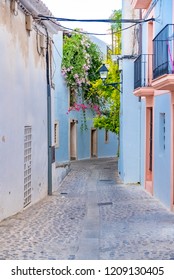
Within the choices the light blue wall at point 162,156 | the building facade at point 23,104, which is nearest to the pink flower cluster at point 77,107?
the building facade at point 23,104

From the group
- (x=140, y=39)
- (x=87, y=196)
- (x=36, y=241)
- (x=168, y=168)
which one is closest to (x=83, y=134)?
(x=140, y=39)

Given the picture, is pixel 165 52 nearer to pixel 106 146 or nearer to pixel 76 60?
pixel 76 60

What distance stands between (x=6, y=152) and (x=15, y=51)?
89.5 inches

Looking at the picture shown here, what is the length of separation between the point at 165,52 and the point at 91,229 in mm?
4574

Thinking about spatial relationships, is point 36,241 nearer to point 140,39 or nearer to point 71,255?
point 71,255

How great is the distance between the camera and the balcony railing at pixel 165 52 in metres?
12.1

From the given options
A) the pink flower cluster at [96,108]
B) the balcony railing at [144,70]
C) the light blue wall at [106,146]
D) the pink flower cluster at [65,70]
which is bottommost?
the light blue wall at [106,146]

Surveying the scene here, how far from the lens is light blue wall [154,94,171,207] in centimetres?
1379

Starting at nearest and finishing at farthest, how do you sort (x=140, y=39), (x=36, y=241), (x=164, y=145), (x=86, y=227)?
(x=36, y=241) → (x=86, y=227) → (x=164, y=145) → (x=140, y=39)

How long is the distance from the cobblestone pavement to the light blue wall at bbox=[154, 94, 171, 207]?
1.34 ft

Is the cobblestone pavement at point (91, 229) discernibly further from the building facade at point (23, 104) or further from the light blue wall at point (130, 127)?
the light blue wall at point (130, 127)

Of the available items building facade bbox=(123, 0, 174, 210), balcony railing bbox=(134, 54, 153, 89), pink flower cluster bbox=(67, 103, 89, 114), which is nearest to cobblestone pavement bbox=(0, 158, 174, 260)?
building facade bbox=(123, 0, 174, 210)

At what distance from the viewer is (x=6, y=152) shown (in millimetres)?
11375

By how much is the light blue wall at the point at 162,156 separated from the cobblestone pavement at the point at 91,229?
410mm
